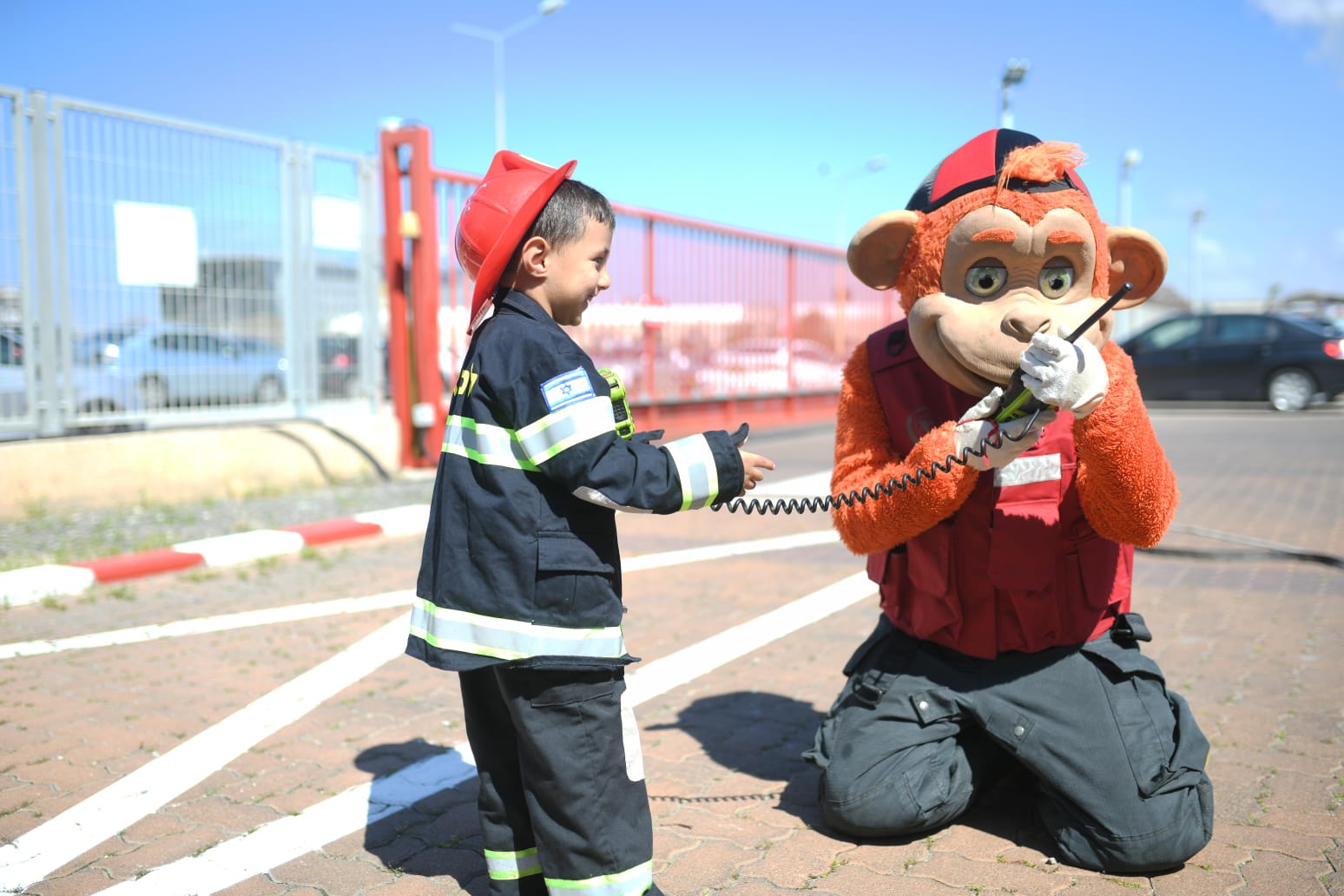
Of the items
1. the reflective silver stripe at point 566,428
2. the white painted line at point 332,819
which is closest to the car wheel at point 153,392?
the white painted line at point 332,819

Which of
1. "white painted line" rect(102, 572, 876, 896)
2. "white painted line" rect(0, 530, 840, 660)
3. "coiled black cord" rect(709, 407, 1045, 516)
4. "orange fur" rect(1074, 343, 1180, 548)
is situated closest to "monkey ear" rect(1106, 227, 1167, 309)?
"orange fur" rect(1074, 343, 1180, 548)

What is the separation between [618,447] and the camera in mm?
2266

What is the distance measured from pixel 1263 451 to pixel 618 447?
11.7 meters

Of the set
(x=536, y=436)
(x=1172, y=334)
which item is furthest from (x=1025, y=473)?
(x=1172, y=334)

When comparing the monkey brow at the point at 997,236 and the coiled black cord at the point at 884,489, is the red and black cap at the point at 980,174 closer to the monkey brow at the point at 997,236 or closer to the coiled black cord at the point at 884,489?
the monkey brow at the point at 997,236

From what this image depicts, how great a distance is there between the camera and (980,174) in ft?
9.45

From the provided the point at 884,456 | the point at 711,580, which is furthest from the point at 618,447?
the point at 711,580

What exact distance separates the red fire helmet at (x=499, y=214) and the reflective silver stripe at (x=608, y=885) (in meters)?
1.26

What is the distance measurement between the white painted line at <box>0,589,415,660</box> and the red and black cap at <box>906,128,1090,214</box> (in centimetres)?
338

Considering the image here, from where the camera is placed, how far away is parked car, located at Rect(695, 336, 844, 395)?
13.7 m

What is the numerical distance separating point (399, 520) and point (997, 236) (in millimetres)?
5703

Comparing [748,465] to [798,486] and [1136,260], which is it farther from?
[798,486]

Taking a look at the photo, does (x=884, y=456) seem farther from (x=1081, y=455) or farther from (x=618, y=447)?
(x=618, y=447)

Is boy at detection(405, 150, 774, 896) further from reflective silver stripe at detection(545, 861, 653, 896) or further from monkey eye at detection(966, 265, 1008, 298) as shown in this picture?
monkey eye at detection(966, 265, 1008, 298)
